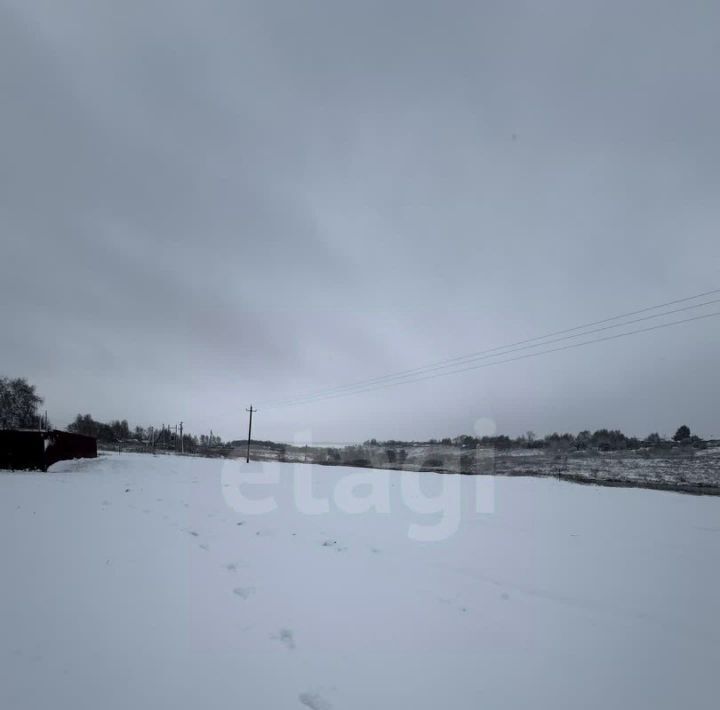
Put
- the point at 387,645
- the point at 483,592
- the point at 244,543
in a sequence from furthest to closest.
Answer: the point at 244,543
the point at 483,592
the point at 387,645

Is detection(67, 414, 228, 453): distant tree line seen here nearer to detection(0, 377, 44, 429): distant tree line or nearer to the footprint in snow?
detection(0, 377, 44, 429): distant tree line

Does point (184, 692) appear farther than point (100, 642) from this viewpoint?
No

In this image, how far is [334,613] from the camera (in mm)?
4633

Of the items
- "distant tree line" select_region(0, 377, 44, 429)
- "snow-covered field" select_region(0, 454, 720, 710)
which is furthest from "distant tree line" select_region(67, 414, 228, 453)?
"snow-covered field" select_region(0, 454, 720, 710)

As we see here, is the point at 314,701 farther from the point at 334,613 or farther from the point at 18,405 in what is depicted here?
the point at 18,405

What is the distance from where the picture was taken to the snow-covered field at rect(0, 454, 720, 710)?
3148mm

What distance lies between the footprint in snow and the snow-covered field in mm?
14

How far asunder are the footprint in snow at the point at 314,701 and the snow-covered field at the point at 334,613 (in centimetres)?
1

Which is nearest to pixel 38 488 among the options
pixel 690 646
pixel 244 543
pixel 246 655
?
pixel 244 543

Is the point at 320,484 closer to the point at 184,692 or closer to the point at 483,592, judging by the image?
the point at 483,592

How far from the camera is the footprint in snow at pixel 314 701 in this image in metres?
3.06

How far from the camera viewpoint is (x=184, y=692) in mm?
2914

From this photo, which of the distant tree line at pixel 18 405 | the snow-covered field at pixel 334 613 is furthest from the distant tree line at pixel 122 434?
the snow-covered field at pixel 334 613

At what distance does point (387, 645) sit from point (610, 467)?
3138cm
